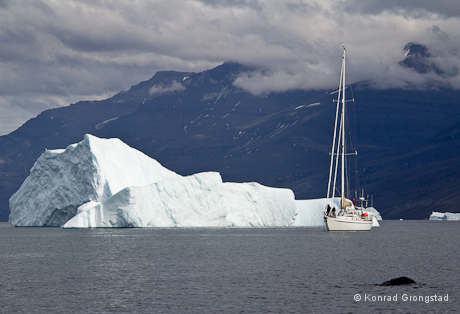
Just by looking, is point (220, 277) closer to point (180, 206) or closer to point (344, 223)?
point (344, 223)

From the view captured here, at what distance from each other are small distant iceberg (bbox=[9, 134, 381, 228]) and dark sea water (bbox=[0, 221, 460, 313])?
21.1m

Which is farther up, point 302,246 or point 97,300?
point 302,246

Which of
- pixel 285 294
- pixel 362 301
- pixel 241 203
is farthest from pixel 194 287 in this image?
pixel 241 203

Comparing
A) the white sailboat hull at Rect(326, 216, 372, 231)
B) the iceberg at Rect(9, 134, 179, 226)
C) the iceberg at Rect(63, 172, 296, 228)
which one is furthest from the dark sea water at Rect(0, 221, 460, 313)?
the iceberg at Rect(9, 134, 179, 226)

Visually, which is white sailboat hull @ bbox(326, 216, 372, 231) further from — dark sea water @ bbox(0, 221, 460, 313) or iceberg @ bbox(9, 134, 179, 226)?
iceberg @ bbox(9, 134, 179, 226)

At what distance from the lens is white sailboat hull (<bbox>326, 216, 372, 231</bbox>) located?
82.2 meters

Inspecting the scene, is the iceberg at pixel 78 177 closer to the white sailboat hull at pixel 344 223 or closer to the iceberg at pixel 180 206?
the iceberg at pixel 180 206

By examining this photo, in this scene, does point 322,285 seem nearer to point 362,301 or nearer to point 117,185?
point 362,301

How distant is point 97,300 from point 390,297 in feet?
42.3

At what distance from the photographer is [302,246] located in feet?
205

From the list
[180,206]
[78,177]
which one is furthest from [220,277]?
→ [78,177]

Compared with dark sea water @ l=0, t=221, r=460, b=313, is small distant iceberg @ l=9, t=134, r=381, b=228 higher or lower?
higher

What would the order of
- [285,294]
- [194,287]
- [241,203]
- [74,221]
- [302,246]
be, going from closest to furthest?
1. [285,294]
2. [194,287]
3. [302,246]
4. [74,221]
5. [241,203]

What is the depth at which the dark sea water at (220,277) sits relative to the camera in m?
30.4
